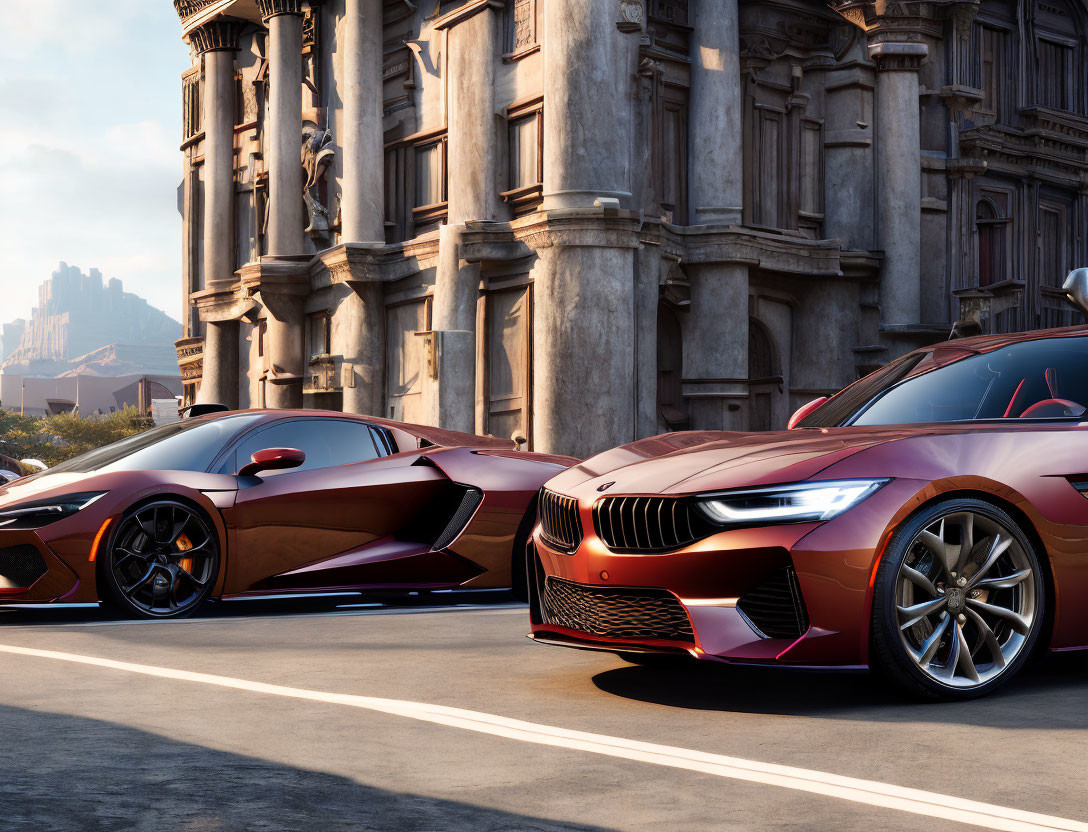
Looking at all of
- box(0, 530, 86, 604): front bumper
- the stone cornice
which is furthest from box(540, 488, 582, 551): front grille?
the stone cornice

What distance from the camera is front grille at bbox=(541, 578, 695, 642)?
191 inches

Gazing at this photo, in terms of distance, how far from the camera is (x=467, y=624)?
299 inches

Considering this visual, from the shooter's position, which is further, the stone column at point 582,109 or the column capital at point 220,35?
the column capital at point 220,35

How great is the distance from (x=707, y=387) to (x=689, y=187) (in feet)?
10.0

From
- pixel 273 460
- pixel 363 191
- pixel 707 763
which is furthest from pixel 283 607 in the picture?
pixel 363 191

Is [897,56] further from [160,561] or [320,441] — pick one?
[160,561]

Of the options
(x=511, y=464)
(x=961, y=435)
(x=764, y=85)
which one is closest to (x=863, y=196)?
(x=764, y=85)

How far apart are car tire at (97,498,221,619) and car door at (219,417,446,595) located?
0.15 m

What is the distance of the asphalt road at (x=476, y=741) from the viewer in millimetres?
3322

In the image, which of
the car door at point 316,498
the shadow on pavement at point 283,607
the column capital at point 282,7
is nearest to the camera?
the shadow on pavement at point 283,607

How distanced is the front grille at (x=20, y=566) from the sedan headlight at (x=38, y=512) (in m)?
0.13

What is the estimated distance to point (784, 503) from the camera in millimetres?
4734

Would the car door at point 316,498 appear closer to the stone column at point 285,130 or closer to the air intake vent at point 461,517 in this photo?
the air intake vent at point 461,517

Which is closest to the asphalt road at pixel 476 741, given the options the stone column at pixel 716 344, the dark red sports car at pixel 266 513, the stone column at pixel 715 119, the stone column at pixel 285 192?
the dark red sports car at pixel 266 513
